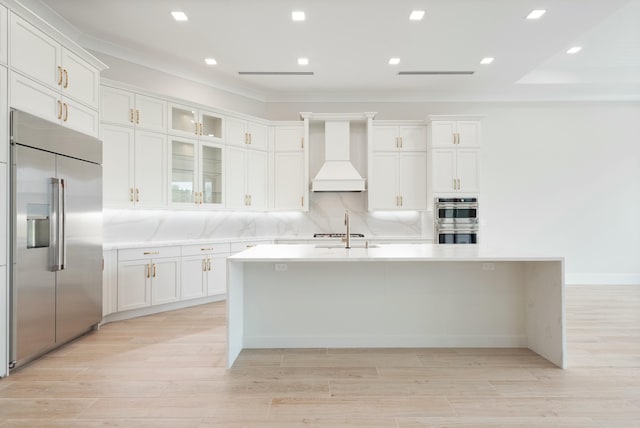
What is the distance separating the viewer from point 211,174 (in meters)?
5.21

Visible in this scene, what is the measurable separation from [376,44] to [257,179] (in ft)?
8.46

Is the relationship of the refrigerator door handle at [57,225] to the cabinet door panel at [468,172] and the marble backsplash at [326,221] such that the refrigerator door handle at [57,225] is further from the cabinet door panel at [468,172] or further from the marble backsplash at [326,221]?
the cabinet door panel at [468,172]

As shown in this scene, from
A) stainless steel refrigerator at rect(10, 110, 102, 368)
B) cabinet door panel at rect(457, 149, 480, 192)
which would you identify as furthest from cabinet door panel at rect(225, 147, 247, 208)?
cabinet door panel at rect(457, 149, 480, 192)

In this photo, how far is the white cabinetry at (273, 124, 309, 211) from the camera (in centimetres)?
586

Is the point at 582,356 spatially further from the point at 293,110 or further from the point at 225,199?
the point at 293,110

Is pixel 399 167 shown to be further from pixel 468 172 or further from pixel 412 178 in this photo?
pixel 468 172

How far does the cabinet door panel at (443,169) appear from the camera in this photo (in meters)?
5.67

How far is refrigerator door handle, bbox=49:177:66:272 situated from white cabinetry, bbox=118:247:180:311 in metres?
1.04

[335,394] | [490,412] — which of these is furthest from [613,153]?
[335,394]

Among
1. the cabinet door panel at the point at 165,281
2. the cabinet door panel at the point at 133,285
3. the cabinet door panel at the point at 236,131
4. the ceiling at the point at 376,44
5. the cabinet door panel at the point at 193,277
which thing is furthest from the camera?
the cabinet door panel at the point at 236,131

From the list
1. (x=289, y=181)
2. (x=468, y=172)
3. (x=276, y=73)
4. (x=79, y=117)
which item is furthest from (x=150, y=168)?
(x=468, y=172)

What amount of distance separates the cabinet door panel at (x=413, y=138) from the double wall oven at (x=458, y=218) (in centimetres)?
90

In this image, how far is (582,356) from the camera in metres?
2.97

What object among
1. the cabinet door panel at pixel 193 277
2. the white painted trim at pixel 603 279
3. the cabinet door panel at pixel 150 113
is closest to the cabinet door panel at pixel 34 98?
the cabinet door panel at pixel 150 113
